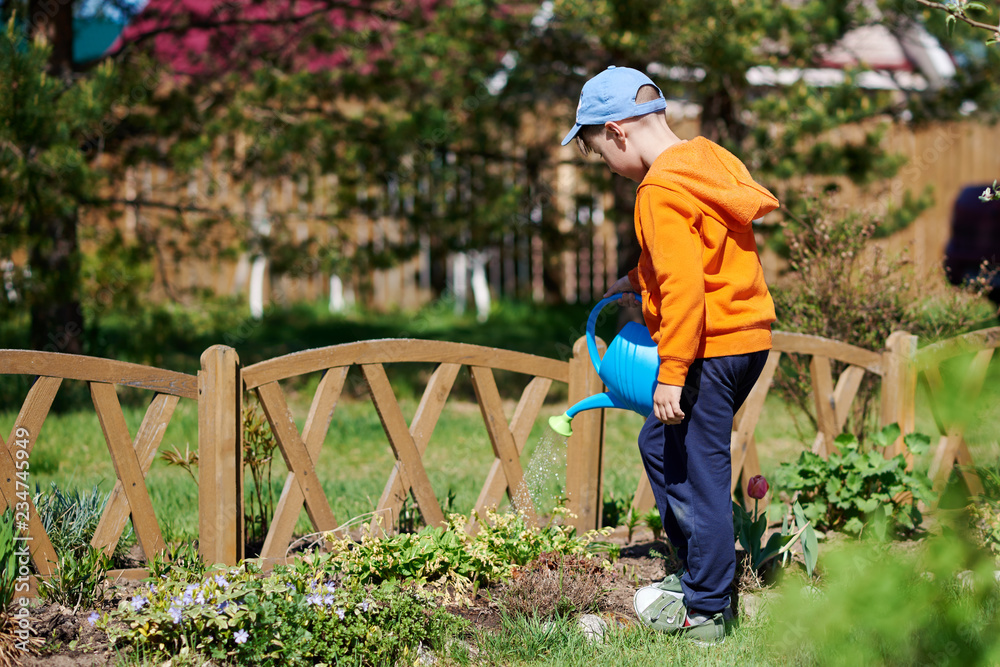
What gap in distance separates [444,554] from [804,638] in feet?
5.71

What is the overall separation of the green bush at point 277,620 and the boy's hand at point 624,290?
1022 mm

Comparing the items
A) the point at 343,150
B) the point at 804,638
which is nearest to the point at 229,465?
the point at 804,638

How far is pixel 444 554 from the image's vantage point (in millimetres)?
2617

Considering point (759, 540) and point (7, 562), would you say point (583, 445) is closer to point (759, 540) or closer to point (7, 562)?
point (759, 540)

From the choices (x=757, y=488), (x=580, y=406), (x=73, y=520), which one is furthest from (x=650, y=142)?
(x=73, y=520)

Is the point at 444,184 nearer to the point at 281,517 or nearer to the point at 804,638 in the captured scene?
the point at 281,517

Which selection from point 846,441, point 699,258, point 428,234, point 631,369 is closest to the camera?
point 699,258

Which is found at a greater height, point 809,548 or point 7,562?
point 7,562

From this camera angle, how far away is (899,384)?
139 inches

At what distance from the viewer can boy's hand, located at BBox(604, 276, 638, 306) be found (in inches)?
103

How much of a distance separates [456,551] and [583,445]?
68cm

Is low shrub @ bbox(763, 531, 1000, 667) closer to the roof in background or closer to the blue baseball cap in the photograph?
the blue baseball cap

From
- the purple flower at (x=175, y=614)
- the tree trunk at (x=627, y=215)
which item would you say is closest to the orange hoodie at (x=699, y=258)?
the purple flower at (x=175, y=614)

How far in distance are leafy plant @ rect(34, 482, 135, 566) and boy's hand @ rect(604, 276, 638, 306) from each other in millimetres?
1594
